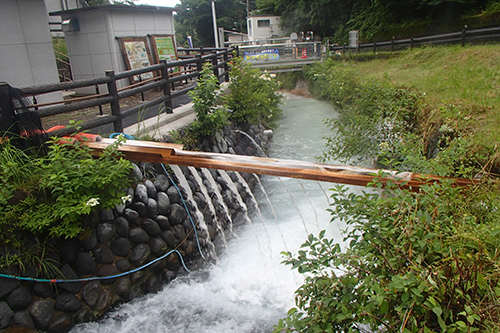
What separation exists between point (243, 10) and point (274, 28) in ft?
72.1

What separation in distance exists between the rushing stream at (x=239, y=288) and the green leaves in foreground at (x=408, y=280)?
3.81 ft

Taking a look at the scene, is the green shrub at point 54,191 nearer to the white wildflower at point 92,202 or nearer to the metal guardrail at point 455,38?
the white wildflower at point 92,202

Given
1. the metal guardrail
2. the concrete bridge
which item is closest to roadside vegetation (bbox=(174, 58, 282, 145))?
the concrete bridge

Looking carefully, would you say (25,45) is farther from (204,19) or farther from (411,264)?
(204,19)

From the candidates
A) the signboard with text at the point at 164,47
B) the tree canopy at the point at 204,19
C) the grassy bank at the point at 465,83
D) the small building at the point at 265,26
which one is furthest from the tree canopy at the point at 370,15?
the signboard with text at the point at 164,47

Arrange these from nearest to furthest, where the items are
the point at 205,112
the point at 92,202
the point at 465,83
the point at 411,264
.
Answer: the point at 411,264
the point at 92,202
the point at 205,112
the point at 465,83

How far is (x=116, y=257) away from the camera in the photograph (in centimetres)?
471

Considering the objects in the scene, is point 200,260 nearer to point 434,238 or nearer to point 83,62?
point 434,238

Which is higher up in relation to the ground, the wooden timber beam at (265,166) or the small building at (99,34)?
the small building at (99,34)

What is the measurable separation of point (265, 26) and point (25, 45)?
142 feet

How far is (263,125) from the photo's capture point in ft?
Answer: 40.7

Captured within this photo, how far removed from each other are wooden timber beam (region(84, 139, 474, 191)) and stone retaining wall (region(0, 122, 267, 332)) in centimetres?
63

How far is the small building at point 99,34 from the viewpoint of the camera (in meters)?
10.9

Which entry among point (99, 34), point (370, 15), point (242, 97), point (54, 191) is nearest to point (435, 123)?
point (242, 97)
